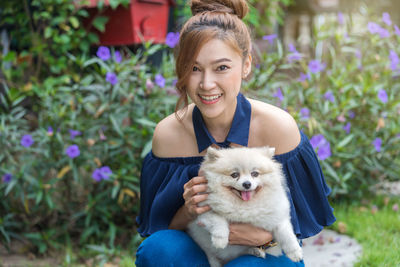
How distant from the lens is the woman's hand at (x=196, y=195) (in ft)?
5.85

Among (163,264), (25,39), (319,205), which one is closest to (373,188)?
(319,205)

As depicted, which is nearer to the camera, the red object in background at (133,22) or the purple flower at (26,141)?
the purple flower at (26,141)

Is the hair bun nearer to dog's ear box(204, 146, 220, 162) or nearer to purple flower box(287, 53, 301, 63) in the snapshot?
dog's ear box(204, 146, 220, 162)

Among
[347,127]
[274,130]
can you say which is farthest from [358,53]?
[274,130]

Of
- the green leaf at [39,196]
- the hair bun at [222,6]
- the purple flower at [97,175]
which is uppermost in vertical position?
the hair bun at [222,6]

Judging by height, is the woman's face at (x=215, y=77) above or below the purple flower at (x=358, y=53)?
above

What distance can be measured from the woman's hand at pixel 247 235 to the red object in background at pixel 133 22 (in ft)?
7.70

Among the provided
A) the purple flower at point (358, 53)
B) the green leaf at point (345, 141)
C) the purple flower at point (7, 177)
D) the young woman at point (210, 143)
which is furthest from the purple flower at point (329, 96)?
the purple flower at point (7, 177)

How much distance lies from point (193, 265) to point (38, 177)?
182 centimetres

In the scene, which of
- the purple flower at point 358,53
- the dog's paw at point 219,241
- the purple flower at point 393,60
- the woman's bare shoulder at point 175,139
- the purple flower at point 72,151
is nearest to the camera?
the dog's paw at point 219,241

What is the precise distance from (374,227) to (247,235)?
6.87 feet

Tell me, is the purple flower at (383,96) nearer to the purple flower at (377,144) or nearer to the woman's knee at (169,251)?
the purple flower at (377,144)

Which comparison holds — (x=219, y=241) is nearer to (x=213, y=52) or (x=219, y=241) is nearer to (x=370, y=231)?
(x=213, y=52)

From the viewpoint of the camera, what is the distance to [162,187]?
221 centimetres
